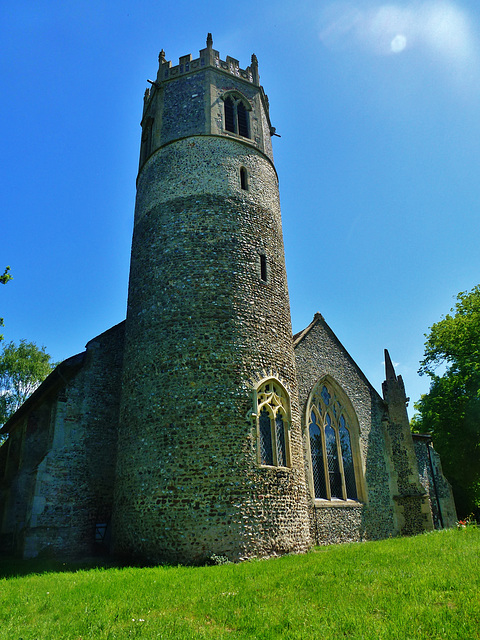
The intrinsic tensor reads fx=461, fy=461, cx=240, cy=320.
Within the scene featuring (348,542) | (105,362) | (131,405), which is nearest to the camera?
(131,405)

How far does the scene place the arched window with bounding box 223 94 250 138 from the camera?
17453mm

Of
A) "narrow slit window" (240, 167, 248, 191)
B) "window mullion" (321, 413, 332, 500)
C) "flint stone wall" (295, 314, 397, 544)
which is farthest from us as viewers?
"narrow slit window" (240, 167, 248, 191)

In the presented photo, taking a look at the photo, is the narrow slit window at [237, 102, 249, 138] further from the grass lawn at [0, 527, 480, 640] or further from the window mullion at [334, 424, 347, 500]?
the grass lawn at [0, 527, 480, 640]

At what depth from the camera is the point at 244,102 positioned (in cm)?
1820

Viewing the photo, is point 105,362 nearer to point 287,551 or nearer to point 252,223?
point 252,223

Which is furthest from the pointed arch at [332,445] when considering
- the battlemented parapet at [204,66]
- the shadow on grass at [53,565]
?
the battlemented parapet at [204,66]

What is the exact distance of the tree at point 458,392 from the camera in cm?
2409

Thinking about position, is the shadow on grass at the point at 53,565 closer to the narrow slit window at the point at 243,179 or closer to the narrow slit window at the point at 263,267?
the narrow slit window at the point at 263,267

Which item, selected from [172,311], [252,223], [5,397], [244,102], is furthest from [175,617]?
[5,397]

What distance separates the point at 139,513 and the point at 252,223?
944 centimetres

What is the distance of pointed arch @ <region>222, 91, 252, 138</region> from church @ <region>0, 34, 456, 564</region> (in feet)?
0.18

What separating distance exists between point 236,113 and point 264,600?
16.2 metres

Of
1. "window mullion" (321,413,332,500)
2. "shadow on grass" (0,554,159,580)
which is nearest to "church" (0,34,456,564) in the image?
"window mullion" (321,413,332,500)

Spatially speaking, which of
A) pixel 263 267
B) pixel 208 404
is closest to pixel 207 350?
pixel 208 404
